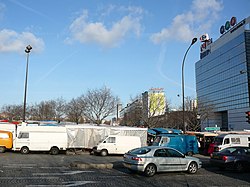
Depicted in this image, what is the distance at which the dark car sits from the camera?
15.7 metres

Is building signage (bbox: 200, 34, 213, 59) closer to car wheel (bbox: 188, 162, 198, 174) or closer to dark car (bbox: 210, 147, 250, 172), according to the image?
dark car (bbox: 210, 147, 250, 172)

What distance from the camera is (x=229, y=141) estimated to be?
23422 mm

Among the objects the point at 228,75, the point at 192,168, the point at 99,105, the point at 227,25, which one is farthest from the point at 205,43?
the point at 192,168

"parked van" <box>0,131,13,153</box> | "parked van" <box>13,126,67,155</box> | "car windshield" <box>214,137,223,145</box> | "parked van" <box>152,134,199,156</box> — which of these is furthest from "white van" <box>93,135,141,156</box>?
"parked van" <box>0,131,13,153</box>

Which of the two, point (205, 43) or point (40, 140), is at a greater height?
point (205, 43)

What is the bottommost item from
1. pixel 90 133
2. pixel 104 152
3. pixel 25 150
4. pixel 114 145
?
pixel 104 152

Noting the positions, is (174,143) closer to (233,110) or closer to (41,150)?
(41,150)

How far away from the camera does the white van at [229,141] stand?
23169mm

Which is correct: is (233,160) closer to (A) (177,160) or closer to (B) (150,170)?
(A) (177,160)

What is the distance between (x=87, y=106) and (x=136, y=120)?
1272 cm

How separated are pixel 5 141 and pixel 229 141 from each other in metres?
18.9

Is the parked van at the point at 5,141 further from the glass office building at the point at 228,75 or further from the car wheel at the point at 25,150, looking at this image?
the glass office building at the point at 228,75

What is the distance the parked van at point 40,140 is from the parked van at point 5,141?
570 mm

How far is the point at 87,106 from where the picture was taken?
176 ft
